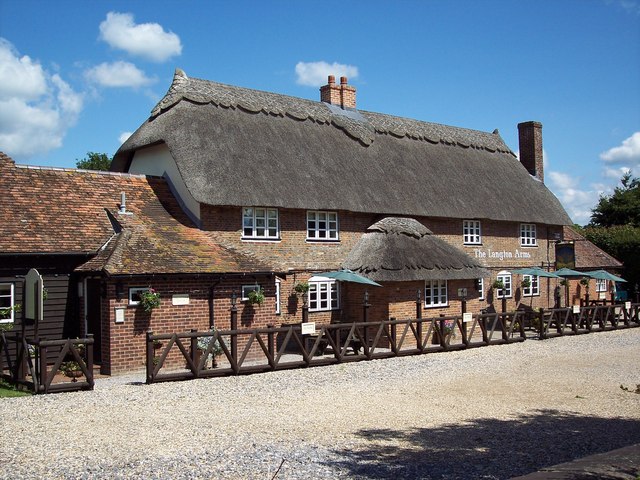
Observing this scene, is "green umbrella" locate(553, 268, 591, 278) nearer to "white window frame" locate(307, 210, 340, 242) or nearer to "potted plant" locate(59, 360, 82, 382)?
"white window frame" locate(307, 210, 340, 242)

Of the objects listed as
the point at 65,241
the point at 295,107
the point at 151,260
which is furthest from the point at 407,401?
the point at 295,107

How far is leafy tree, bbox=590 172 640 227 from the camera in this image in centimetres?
4812

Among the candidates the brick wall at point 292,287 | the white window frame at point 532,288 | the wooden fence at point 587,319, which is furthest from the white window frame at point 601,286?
the white window frame at point 532,288

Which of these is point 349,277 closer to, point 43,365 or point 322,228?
point 322,228

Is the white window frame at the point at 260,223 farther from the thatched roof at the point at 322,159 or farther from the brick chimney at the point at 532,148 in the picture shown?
the brick chimney at the point at 532,148

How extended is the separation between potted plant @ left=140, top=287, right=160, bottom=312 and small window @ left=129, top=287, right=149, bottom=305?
108 millimetres

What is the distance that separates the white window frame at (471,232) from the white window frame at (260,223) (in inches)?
340

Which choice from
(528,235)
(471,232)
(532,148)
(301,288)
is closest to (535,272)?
(528,235)

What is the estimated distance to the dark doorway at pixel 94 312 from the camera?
17.1m

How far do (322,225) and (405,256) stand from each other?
2.82m

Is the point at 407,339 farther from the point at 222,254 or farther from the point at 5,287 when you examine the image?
the point at 5,287

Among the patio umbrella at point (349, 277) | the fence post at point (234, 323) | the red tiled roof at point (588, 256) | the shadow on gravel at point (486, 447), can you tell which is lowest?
the shadow on gravel at point (486, 447)

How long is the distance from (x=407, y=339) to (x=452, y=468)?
14.1 m

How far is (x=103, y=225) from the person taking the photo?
1848 centimetres
